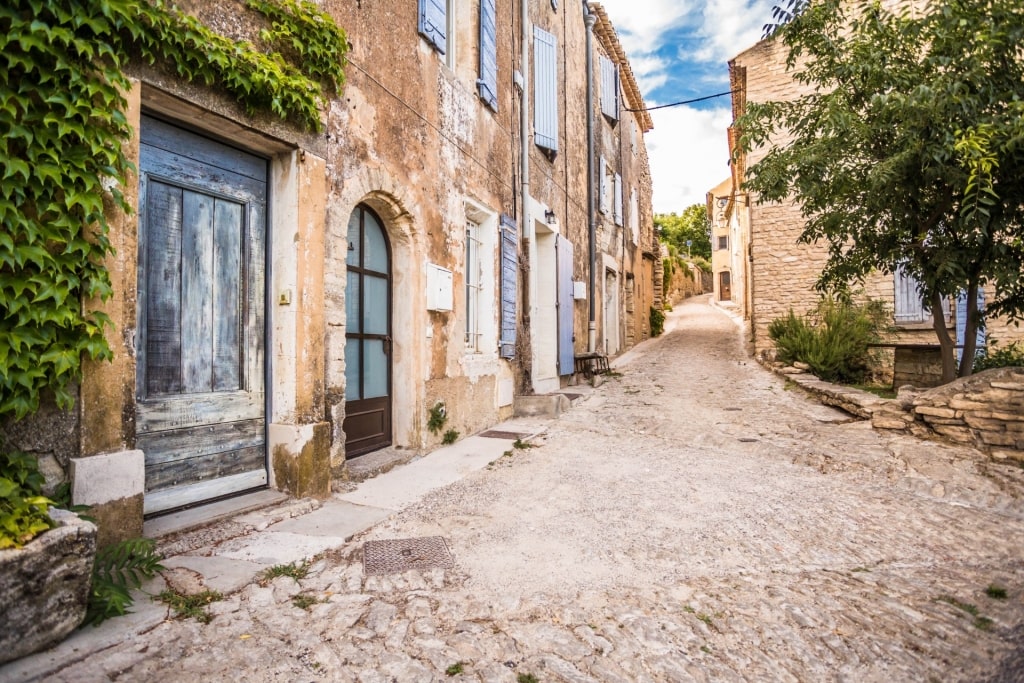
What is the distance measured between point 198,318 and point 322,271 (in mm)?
817

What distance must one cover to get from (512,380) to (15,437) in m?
5.54

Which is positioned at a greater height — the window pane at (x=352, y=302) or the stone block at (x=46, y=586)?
the window pane at (x=352, y=302)

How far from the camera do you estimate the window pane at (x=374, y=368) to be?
4.77m

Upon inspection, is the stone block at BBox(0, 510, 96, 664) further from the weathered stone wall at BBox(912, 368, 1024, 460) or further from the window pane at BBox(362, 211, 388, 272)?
the weathered stone wall at BBox(912, 368, 1024, 460)

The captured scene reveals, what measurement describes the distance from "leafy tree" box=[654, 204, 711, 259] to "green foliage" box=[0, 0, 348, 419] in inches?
1602

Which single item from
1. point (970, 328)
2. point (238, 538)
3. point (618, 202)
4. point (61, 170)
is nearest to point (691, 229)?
point (618, 202)

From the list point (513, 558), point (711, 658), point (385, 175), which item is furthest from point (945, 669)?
point (385, 175)

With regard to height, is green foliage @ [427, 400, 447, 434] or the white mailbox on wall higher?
the white mailbox on wall

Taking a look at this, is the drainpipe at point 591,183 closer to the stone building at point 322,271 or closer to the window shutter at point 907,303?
the stone building at point 322,271

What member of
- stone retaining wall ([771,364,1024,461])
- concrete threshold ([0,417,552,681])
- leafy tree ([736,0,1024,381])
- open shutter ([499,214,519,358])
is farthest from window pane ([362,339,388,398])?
stone retaining wall ([771,364,1024,461])

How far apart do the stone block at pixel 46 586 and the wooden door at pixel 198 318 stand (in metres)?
1.11

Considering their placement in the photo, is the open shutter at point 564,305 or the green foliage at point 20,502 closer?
the green foliage at point 20,502

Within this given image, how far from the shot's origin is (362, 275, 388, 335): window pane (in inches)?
187

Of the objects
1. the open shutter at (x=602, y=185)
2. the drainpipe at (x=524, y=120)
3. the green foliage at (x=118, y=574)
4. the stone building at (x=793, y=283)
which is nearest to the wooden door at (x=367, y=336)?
the green foliage at (x=118, y=574)
